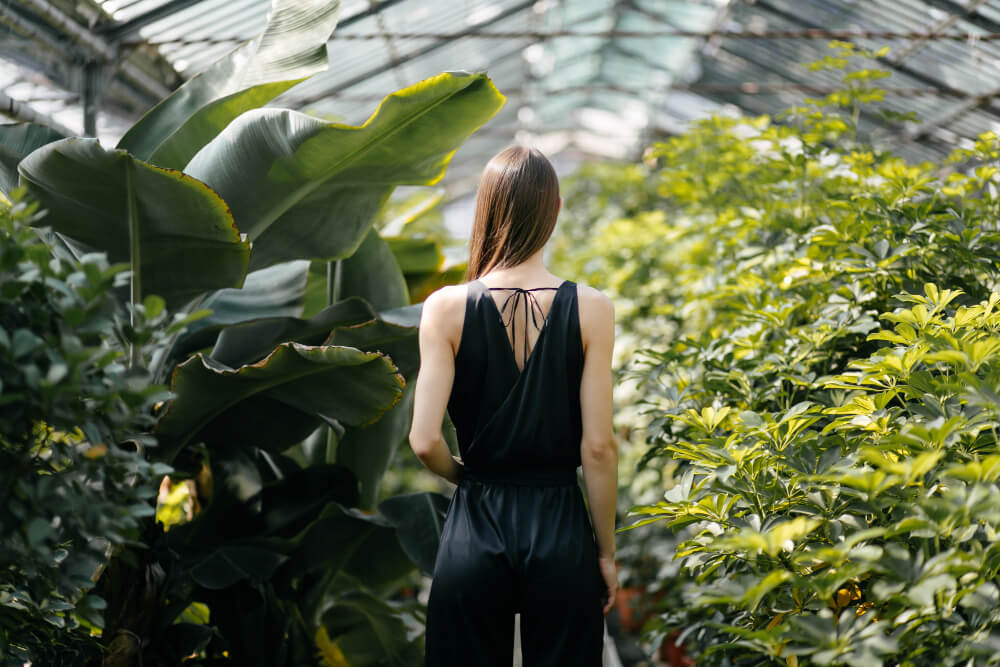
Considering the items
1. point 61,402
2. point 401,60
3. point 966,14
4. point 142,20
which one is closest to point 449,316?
point 61,402

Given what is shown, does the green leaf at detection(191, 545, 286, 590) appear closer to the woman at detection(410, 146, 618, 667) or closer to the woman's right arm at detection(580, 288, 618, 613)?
the woman at detection(410, 146, 618, 667)

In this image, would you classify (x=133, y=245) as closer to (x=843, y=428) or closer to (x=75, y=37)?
(x=843, y=428)

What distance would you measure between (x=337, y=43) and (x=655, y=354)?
205 inches

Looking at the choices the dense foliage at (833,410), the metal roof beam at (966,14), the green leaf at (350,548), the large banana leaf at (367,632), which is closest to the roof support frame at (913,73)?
the metal roof beam at (966,14)

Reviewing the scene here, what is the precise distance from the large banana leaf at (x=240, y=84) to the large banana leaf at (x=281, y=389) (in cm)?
73

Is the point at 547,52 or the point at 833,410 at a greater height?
the point at 833,410

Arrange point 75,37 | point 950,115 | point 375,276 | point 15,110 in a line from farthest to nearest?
1. point 950,115
2. point 75,37
3. point 15,110
4. point 375,276

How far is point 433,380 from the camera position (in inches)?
63.7

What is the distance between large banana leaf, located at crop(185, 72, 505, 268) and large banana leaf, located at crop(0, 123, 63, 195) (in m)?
0.47

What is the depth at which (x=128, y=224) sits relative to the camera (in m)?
2.13

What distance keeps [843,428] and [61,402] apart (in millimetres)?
1347

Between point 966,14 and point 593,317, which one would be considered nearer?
point 593,317

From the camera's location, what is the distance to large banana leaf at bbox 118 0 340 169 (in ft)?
7.67

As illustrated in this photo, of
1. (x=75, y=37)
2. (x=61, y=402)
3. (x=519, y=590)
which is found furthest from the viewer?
(x=75, y=37)
